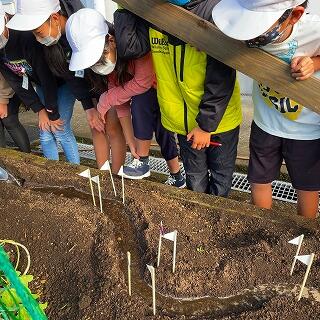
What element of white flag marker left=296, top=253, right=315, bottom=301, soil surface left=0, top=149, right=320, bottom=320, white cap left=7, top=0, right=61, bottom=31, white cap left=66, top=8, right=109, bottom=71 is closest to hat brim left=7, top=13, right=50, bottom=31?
white cap left=7, top=0, right=61, bottom=31

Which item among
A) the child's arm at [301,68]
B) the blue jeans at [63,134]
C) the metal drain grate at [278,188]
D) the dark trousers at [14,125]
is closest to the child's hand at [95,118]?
the blue jeans at [63,134]

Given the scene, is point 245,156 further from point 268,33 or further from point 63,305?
point 63,305

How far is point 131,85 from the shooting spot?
2357mm

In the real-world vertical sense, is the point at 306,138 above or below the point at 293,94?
below

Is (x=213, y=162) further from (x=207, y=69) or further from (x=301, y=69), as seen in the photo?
(x=301, y=69)

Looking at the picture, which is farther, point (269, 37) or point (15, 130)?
point (15, 130)

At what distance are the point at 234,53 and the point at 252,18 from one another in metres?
0.13

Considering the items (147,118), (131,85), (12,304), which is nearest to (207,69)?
(131,85)

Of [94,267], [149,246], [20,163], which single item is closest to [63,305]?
[94,267]

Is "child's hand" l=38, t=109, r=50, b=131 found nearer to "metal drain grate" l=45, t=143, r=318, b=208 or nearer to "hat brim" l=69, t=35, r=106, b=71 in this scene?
"hat brim" l=69, t=35, r=106, b=71

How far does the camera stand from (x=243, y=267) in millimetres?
1595

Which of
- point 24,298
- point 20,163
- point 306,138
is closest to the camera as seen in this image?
point 24,298

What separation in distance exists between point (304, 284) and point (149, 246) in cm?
64

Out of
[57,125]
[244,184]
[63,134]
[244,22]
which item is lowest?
[244,184]
